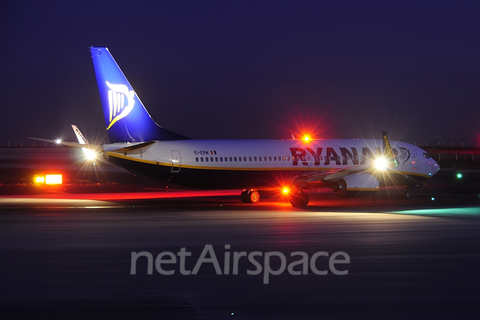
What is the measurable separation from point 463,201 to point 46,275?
28.9 meters

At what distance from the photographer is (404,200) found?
39969mm

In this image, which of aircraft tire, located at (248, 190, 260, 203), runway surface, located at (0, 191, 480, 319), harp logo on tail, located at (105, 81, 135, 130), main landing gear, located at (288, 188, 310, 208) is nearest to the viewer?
runway surface, located at (0, 191, 480, 319)

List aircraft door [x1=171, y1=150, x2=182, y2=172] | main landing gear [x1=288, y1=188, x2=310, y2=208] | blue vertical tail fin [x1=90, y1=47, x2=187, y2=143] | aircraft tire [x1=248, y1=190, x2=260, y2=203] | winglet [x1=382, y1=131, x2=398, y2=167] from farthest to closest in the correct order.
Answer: aircraft tire [x1=248, y1=190, x2=260, y2=203] < winglet [x1=382, y1=131, x2=398, y2=167] < blue vertical tail fin [x1=90, y1=47, x2=187, y2=143] < aircraft door [x1=171, y1=150, x2=182, y2=172] < main landing gear [x1=288, y1=188, x2=310, y2=208]

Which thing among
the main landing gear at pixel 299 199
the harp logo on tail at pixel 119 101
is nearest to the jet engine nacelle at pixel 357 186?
the main landing gear at pixel 299 199

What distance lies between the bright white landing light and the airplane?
0.02 metres

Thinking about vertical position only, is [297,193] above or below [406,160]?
below

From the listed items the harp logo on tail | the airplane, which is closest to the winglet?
the airplane

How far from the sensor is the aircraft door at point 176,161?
119 ft

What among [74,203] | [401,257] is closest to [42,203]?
[74,203]

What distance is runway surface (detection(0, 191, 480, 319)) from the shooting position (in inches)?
422

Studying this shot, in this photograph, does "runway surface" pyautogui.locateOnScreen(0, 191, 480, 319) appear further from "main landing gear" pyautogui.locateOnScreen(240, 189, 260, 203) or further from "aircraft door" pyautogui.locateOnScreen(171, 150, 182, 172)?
"main landing gear" pyautogui.locateOnScreen(240, 189, 260, 203)

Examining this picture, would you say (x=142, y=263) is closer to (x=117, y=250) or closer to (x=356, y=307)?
(x=117, y=250)

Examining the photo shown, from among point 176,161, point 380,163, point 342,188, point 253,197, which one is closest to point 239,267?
point 176,161

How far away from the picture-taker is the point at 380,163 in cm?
4162
